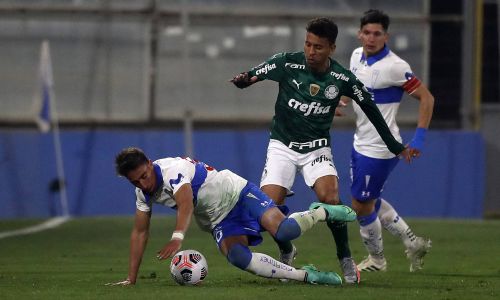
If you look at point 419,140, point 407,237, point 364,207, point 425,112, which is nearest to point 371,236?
point 364,207

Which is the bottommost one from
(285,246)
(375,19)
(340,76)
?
(285,246)

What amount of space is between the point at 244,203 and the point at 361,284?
1.19m

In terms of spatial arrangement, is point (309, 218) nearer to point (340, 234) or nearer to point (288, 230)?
point (288, 230)

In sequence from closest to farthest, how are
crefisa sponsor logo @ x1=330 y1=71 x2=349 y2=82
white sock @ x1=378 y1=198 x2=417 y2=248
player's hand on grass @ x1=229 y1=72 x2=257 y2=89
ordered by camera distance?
crefisa sponsor logo @ x1=330 y1=71 x2=349 y2=82, player's hand on grass @ x1=229 y1=72 x2=257 y2=89, white sock @ x1=378 y1=198 x2=417 y2=248

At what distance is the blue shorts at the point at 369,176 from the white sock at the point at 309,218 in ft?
7.99

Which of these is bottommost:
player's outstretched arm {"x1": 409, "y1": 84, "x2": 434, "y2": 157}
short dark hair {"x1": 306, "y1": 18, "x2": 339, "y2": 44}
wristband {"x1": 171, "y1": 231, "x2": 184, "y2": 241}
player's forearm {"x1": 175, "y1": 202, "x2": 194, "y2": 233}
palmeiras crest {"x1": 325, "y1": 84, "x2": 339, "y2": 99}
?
wristband {"x1": 171, "y1": 231, "x2": 184, "y2": 241}

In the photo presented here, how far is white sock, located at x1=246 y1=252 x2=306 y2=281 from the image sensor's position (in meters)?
9.66

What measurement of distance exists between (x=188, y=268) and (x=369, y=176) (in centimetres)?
298

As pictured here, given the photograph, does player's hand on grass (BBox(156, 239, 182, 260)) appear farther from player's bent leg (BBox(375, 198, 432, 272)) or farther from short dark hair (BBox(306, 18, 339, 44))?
player's bent leg (BBox(375, 198, 432, 272))

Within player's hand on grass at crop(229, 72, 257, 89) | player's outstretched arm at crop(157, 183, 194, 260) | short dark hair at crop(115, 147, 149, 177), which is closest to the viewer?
player's outstretched arm at crop(157, 183, 194, 260)

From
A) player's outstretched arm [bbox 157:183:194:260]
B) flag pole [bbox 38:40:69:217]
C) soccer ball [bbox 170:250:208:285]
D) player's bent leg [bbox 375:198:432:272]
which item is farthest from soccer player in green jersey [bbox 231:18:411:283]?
flag pole [bbox 38:40:69:217]

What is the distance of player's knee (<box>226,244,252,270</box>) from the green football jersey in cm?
137

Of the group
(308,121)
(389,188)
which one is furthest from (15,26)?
(308,121)

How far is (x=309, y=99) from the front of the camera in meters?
10.6
